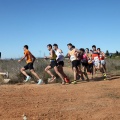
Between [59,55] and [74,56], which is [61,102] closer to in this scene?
[59,55]

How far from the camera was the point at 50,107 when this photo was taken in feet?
30.2

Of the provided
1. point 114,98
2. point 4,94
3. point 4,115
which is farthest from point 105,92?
point 4,115

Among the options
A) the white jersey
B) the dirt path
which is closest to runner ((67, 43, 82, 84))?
Result: the white jersey

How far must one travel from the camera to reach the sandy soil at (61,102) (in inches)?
329

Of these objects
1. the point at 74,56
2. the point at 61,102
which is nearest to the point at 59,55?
the point at 74,56

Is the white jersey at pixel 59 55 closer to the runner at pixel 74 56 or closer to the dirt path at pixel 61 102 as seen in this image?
the runner at pixel 74 56

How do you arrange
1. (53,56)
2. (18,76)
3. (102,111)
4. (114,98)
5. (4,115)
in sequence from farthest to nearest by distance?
1. (18,76)
2. (53,56)
3. (114,98)
4. (102,111)
5. (4,115)

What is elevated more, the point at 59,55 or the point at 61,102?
the point at 59,55

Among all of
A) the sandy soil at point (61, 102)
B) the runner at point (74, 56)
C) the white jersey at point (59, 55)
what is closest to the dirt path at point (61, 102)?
the sandy soil at point (61, 102)

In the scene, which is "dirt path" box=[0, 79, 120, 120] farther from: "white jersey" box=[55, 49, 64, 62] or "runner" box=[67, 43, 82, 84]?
"white jersey" box=[55, 49, 64, 62]

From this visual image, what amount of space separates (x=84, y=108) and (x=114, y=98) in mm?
1757

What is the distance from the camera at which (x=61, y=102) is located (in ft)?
32.6

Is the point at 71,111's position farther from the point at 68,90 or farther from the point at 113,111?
the point at 68,90

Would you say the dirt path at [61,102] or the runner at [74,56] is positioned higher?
the runner at [74,56]
